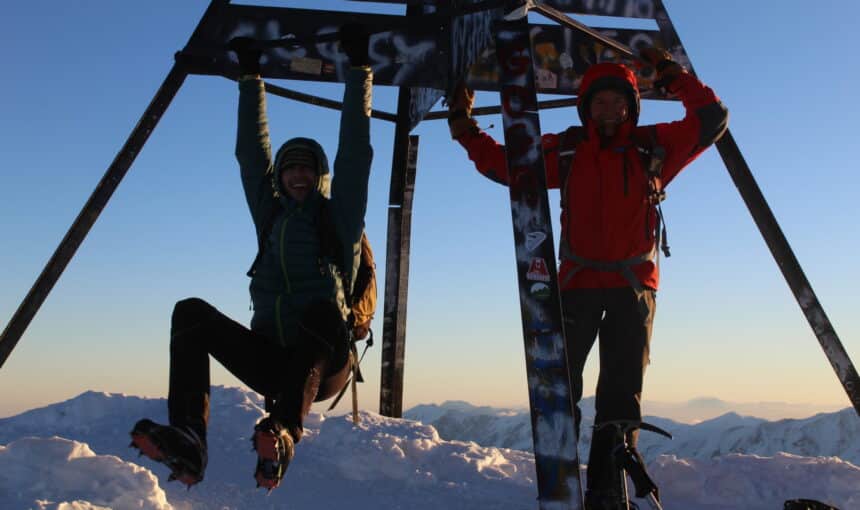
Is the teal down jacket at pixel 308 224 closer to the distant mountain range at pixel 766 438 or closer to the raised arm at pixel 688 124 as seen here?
the raised arm at pixel 688 124

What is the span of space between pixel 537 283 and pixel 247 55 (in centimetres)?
195

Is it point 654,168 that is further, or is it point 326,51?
point 326,51

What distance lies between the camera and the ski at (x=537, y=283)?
11.7 feet

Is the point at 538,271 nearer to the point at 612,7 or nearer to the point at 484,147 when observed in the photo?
the point at 484,147

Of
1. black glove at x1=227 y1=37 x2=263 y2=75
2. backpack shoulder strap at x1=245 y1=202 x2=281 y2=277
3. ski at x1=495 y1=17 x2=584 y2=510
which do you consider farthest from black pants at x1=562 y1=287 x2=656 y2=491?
black glove at x1=227 y1=37 x2=263 y2=75

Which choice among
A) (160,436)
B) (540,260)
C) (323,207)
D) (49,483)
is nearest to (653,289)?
(540,260)

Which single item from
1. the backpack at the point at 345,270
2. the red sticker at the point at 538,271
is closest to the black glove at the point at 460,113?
the backpack at the point at 345,270

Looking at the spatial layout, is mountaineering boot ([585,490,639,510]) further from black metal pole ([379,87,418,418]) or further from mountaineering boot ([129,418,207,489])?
black metal pole ([379,87,418,418])

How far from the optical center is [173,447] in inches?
123

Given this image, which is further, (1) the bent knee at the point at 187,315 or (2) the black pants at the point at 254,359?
(1) the bent knee at the point at 187,315

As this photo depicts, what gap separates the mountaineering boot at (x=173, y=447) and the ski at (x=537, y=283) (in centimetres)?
138

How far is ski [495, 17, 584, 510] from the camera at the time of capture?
3574 mm

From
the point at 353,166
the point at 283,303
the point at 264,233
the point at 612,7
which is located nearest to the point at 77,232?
the point at 264,233

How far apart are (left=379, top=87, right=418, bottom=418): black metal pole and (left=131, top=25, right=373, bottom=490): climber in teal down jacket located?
313 centimetres
